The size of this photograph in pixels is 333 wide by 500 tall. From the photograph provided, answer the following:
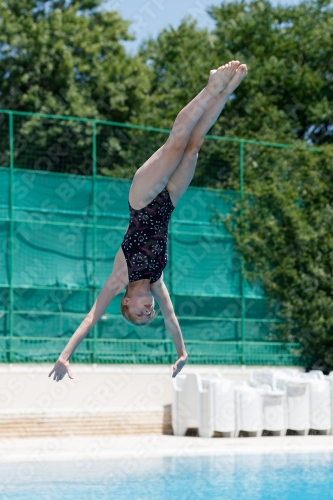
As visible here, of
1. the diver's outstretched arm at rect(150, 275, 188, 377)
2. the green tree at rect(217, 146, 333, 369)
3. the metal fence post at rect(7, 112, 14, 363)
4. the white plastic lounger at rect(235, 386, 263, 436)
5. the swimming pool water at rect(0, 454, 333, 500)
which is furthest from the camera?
the green tree at rect(217, 146, 333, 369)

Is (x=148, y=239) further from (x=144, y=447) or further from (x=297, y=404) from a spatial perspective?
(x=297, y=404)

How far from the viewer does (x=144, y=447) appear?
35.0ft

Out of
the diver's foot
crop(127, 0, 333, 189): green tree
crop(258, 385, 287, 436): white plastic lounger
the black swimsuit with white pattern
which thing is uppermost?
crop(127, 0, 333, 189): green tree

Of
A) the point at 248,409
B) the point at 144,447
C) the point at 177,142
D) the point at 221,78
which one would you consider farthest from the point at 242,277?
the point at 221,78

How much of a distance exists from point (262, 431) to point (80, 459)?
3326 mm

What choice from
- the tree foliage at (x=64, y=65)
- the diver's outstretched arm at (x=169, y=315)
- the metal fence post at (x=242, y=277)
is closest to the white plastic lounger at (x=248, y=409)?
the metal fence post at (x=242, y=277)

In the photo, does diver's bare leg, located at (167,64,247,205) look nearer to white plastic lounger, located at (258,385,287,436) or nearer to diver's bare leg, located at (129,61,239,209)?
diver's bare leg, located at (129,61,239,209)

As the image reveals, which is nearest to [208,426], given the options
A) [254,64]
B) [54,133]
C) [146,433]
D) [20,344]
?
[146,433]

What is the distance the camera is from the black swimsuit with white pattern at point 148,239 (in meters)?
6.16

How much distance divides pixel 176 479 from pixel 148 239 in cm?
362

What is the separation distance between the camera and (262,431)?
1224cm

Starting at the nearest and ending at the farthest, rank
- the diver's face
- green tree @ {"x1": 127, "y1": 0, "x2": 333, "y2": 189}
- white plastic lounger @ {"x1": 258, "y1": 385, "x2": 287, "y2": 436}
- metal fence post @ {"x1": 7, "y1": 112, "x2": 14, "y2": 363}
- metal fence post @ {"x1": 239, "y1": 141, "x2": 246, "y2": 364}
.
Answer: the diver's face < white plastic lounger @ {"x1": 258, "y1": 385, "x2": 287, "y2": 436} < metal fence post @ {"x1": 7, "y1": 112, "x2": 14, "y2": 363} < metal fence post @ {"x1": 239, "y1": 141, "x2": 246, "y2": 364} < green tree @ {"x1": 127, "y1": 0, "x2": 333, "y2": 189}

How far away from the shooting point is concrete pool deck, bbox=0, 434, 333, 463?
995 cm

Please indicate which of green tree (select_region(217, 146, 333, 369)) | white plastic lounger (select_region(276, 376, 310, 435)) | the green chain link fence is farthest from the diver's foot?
green tree (select_region(217, 146, 333, 369))
